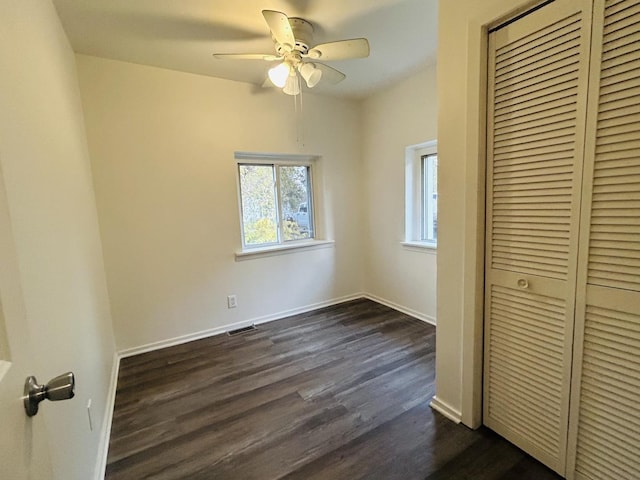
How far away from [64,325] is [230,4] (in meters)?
1.86

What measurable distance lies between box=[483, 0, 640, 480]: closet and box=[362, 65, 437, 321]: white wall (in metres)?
1.49

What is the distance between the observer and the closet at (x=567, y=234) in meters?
1.06

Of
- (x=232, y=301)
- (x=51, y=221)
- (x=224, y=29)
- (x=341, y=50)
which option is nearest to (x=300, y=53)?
(x=341, y=50)

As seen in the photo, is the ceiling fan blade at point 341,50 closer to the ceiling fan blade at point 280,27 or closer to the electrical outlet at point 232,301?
the ceiling fan blade at point 280,27

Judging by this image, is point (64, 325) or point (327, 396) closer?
point (64, 325)

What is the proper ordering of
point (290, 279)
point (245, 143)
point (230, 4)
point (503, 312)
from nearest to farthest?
point (503, 312)
point (230, 4)
point (245, 143)
point (290, 279)

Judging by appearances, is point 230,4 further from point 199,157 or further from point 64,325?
point 64,325

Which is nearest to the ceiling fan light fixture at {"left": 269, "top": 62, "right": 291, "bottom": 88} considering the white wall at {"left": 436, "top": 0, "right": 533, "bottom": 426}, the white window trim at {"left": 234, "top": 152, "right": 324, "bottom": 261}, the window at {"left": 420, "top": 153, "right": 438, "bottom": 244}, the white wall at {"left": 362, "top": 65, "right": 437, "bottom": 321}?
the white wall at {"left": 436, "top": 0, "right": 533, "bottom": 426}

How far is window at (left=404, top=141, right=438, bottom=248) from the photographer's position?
3.11 m

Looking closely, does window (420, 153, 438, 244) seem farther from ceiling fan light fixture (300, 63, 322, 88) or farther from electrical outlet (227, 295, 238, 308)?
electrical outlet (227, 295, 238, 308)

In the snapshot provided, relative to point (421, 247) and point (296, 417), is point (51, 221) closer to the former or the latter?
point (296, 417)

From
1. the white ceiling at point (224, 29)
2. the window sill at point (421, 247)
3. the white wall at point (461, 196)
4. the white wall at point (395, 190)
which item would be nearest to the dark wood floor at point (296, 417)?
the white wall at point (461, 196)

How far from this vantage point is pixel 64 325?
45.3 inches

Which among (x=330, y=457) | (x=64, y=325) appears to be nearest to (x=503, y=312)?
(x=330, y=457)
